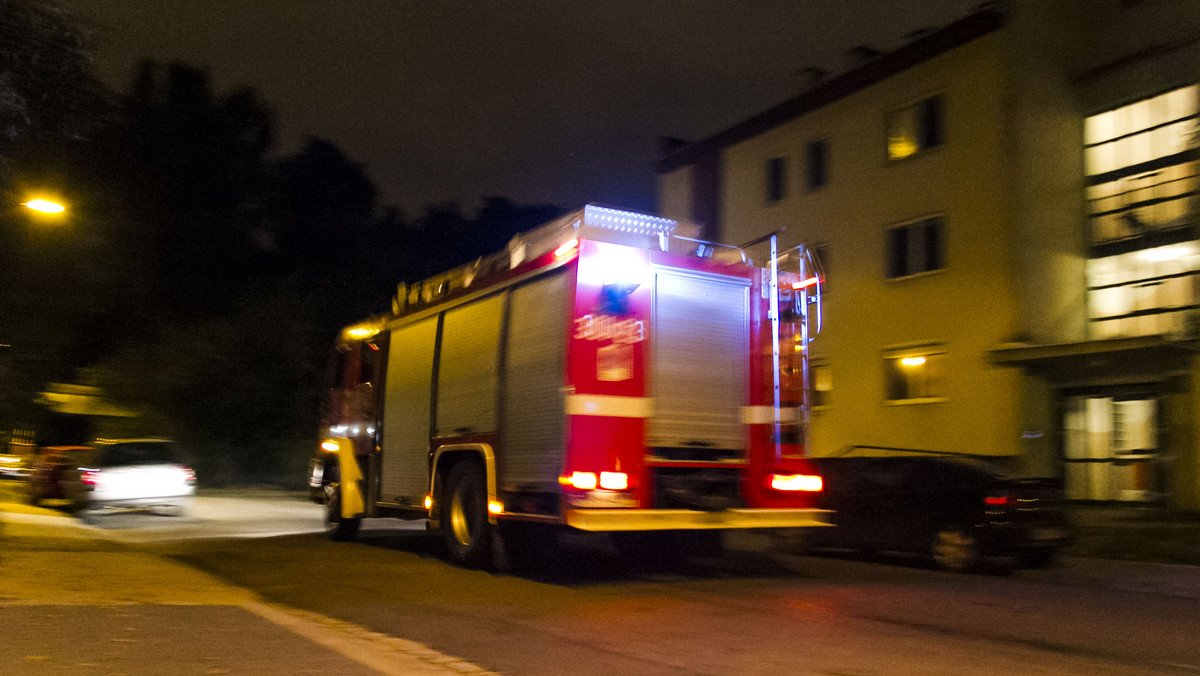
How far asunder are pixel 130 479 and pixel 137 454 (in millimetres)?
643

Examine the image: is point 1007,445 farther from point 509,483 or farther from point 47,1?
point 47,1

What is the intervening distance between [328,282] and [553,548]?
29.9 m

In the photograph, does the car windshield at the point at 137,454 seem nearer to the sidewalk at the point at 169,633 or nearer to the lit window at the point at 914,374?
the sidewalk at the point at 169,633

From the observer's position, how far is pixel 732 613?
812 cm

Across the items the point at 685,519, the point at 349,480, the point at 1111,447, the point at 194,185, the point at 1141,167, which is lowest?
the point at 685,519

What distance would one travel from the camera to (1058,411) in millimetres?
20016

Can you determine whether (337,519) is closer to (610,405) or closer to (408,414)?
(408,414)

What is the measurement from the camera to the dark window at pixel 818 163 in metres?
24.0

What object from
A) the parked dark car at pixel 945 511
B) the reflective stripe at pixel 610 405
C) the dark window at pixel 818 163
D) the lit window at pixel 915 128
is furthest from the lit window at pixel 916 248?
the reflective stripe at pixel 610 405

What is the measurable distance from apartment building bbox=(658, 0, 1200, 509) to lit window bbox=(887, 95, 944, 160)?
0.04 m

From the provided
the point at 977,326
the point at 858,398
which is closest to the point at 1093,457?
the point at 977,326

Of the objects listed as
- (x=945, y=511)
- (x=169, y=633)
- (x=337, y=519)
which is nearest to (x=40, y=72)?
(x=337, y=519)

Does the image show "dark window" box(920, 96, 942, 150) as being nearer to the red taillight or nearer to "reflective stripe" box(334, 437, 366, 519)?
the red taillight

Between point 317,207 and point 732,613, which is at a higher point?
point 317,207
